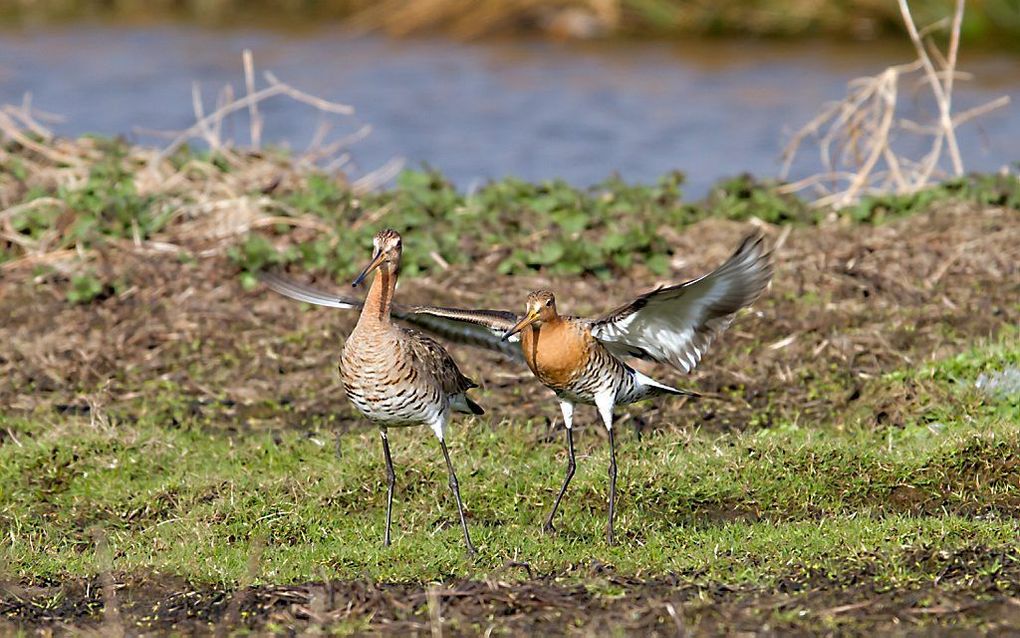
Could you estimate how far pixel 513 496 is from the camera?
757cm

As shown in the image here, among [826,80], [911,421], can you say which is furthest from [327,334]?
[826,80]

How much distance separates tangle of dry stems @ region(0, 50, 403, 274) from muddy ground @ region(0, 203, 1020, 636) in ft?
1.08

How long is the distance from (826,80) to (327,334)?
1165 cm

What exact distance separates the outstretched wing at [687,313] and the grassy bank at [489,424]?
0.68m

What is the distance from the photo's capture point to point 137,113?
18.7 meters

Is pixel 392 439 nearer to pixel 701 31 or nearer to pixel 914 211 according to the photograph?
pixel 914 211

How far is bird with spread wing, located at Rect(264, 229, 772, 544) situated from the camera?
659 centimetres

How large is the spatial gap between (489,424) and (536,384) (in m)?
0.68

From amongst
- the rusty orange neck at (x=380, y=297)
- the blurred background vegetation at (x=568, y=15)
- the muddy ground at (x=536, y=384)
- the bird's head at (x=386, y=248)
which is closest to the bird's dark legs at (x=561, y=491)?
the muddy ground at (x=536, y=384)

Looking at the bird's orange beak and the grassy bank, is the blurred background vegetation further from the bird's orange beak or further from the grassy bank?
the bird's orange beak

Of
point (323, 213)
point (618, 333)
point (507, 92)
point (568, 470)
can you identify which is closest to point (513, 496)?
point (568, 470)

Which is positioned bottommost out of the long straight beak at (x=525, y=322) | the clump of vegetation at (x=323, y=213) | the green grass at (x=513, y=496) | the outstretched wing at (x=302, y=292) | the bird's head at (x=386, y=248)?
the green grass at (x=513, y=496)

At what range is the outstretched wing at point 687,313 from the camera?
6.46m

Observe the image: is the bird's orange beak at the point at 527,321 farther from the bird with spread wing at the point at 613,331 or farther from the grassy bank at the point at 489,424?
the grassy bank at the point at 489,424
